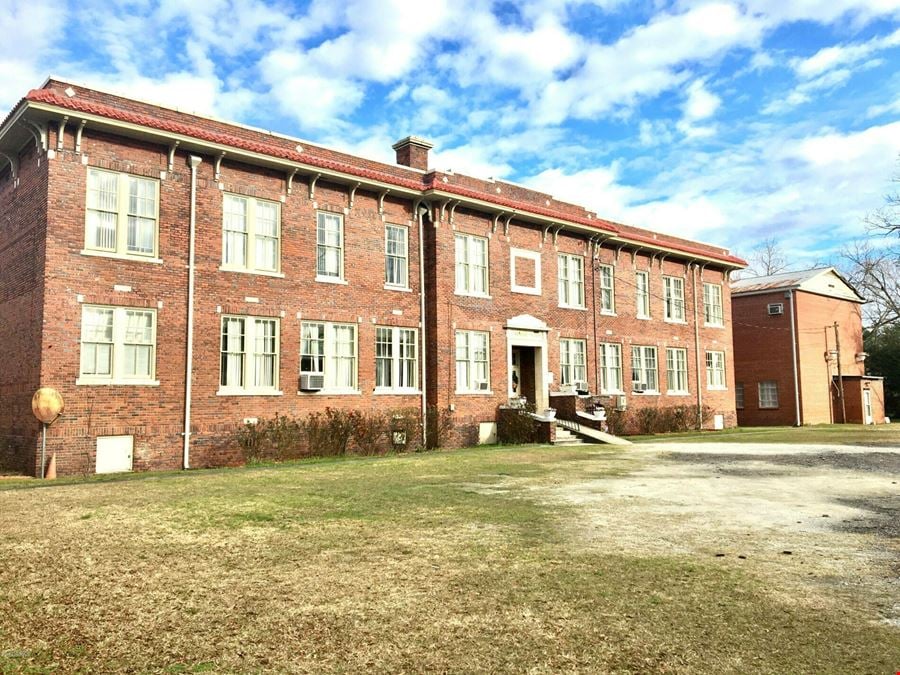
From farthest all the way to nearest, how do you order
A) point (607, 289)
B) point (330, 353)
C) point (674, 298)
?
1. point (674, 298)
2. point (607, 289)
3. point (330, 353)

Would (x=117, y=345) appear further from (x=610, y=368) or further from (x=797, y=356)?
(x=797, y=356)

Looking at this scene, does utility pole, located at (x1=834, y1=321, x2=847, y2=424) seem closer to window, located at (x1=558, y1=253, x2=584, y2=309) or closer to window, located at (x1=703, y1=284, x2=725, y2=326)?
window, located at (x1=703, y1=284, x2=725, y2=326)

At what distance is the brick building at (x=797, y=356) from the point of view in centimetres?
3969

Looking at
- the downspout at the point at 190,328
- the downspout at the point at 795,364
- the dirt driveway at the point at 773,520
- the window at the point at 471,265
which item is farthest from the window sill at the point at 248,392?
the downspout at the point at 795,364

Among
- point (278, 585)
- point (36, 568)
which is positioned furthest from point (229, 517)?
point (278, 585)

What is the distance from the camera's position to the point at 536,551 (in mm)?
6762

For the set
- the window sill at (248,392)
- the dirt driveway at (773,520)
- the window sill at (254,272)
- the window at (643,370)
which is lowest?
the dirt driveway at (773,520)

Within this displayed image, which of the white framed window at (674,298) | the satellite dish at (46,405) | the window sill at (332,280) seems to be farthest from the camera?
the white framed window at (674,298)

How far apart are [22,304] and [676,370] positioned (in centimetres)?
2627

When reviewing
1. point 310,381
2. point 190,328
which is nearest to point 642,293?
point 310,381

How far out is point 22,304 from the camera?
17.0 m

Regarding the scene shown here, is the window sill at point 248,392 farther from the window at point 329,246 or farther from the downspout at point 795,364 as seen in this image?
the downspout at point 795,364

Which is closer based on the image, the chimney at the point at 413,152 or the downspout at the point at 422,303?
the downspout at the point at 422,303

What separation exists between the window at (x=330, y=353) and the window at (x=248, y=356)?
925mm
